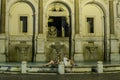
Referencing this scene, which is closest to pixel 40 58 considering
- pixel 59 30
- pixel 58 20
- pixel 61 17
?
pixel 59 30

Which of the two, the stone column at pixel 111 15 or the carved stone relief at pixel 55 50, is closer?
the carved stone relief at pixel 55 50

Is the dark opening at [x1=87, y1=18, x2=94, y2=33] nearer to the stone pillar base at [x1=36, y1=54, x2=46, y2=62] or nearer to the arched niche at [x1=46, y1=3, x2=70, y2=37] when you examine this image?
the arched niche at [x1=46, y1=3, x2=70, y2=37]

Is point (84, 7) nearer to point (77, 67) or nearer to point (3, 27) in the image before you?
point (3, 27)

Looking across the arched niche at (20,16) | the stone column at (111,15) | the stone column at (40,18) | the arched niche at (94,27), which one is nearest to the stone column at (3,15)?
the arched niche at (20,16)

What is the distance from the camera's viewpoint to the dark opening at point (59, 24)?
35.6m

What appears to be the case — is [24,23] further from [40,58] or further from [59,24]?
[40,58]

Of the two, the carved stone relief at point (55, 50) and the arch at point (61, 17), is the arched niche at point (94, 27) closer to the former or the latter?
the arch at point (61, 17)

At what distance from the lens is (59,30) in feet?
118

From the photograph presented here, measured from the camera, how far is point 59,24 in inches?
1414

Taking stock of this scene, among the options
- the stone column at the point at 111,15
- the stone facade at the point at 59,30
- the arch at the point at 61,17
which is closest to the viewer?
the stone facade at the point at 59,30

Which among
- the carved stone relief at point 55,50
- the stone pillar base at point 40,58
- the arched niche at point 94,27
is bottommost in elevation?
the stone pillar base at point 40,58

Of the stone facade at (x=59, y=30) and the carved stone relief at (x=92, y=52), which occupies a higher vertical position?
the stone facade at (x=59, y=30)

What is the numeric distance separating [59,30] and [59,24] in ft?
2.30

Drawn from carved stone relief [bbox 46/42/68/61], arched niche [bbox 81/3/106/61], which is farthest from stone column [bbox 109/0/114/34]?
carved stone relief [bbox 46/42/68/61]
